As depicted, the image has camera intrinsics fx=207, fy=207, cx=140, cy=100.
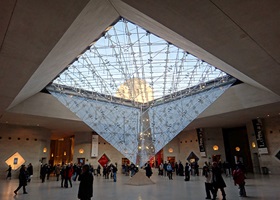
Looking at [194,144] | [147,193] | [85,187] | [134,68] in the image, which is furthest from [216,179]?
[194,144]

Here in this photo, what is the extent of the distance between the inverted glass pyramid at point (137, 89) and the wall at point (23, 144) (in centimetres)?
765

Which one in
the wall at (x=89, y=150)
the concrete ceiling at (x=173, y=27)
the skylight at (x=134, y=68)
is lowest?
the wall at (x=89, y=150)

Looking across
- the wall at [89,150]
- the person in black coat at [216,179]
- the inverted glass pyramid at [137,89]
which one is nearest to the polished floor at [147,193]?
the person in black coat at [216,179]

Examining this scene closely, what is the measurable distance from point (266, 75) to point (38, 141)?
2182cm

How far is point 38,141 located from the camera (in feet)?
73.2

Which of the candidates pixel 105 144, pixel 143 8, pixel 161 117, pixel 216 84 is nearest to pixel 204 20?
pixel 143 8

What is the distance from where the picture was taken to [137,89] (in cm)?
1819

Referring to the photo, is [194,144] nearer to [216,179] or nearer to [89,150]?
[89,150]

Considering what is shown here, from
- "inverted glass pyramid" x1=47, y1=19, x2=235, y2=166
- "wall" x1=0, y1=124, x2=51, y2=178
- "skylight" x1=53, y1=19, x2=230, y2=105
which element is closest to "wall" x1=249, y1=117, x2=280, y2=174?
"inverted glass pyramid" x1=47, y1=19, x2=235, y2=166

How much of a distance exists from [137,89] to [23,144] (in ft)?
43.4

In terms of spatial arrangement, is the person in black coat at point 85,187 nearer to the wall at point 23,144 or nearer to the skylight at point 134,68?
the skylight at point 134,68

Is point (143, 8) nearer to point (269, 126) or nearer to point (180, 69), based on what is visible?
point (180, 69)

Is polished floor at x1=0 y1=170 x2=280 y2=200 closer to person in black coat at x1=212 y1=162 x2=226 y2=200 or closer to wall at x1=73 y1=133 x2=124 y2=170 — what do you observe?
person in black coat at x1=212 y1=162 x2=226 y2=200

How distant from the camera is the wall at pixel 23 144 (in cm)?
2008
